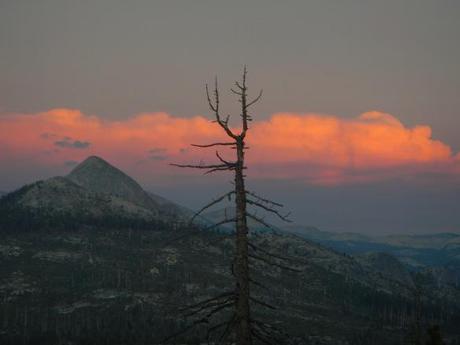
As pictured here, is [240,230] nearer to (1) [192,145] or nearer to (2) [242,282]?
(2) [242,282]

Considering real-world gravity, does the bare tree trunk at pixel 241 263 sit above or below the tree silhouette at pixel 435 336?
above

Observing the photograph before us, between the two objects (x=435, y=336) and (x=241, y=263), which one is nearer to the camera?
(x=241, y=263)

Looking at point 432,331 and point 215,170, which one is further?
point 432,331

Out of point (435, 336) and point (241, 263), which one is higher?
point (241, 263)

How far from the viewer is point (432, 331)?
30891mm

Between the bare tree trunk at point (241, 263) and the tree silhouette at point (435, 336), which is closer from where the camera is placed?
the bare tree trunk at point (241, 263)

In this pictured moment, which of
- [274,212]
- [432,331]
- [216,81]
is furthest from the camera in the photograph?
[432,331]

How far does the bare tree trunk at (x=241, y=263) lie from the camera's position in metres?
23.5

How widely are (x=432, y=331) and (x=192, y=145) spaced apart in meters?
17.8

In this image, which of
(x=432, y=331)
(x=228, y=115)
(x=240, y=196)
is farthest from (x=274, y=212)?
(x=432, y=331)

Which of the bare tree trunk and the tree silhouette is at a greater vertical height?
the bare tree trunk

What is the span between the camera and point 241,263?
23797 mm

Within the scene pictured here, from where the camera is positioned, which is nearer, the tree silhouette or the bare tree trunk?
the bare tree trunk

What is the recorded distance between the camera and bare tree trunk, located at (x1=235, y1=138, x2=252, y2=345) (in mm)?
23500
